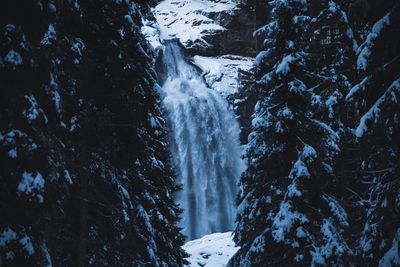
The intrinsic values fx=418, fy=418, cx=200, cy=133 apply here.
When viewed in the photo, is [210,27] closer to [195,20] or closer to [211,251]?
[195,20]

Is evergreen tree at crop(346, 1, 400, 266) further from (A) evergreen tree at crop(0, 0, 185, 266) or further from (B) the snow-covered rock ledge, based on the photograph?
(B) the snow-covered rock ledge

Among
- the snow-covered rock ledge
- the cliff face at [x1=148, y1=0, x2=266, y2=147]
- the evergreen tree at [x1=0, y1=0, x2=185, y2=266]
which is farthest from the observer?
the snow-covered rock ledge

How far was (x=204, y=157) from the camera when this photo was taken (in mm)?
52562

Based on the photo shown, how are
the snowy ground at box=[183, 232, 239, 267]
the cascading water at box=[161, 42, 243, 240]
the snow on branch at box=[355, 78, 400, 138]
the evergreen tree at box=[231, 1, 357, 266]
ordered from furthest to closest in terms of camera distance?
the cascading water at box=[161, 42, 243, 240] → the snowy ground at box=[183, 232, 239, 267] → the evergreen tree at box=[231, 1, 357, 266] → the snow on branch at box=[355, 78, 400, 138]

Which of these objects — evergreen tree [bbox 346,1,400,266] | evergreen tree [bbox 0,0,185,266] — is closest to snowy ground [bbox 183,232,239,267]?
evergreen tree [bbox 0,0,185,266]

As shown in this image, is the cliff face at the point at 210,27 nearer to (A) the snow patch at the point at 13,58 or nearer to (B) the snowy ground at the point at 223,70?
(B) the snowy ground at the point at 223,70

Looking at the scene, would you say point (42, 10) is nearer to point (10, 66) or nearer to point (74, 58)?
point (10, 66)

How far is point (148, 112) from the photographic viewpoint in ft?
34.3

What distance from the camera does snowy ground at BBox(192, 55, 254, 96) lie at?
5836cm

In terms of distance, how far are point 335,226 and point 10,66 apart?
8.20 meters

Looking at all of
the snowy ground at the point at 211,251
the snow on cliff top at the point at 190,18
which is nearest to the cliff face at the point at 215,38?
the snow on cliff top at the point at 190,18

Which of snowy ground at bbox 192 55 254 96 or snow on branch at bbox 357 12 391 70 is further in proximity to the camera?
snowy ground at bbox 192 55 254 96

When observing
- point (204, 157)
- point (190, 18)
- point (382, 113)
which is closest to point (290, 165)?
point (382, 113)

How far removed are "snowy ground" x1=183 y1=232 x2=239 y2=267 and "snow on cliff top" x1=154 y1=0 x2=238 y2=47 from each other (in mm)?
35612
